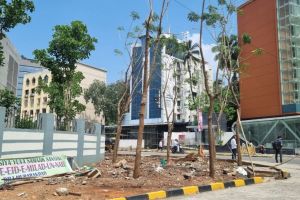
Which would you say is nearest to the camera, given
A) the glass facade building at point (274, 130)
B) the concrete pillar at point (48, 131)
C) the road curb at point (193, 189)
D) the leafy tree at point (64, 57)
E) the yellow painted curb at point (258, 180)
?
the road curb at point (193, 189)

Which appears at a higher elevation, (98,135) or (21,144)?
(98,135)

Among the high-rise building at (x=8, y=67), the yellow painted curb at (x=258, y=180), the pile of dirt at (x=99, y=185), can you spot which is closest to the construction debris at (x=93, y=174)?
the pile of dirt at (x=99, y=185)

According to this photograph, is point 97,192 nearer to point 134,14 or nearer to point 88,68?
point 134,14

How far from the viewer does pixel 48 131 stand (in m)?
15.3

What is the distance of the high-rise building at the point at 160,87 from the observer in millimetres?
26266

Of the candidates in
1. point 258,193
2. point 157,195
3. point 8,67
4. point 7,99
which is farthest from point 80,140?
point 8,67

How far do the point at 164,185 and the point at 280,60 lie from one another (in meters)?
41.1

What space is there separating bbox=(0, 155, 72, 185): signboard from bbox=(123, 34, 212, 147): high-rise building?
14.5 ft

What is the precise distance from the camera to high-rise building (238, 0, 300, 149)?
47.8m

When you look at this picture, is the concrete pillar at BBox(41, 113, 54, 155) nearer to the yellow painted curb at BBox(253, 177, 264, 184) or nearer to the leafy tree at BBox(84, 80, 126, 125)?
the yellow painted curb at BBox(253, 177, 264, 184)

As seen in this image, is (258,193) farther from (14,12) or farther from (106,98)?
(106,98)

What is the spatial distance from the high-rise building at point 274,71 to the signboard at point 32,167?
117 feet

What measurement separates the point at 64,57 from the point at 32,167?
35.3ft

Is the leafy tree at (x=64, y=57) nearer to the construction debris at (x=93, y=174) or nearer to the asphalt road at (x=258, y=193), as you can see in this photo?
the construction debris at (x=93, y=174)
